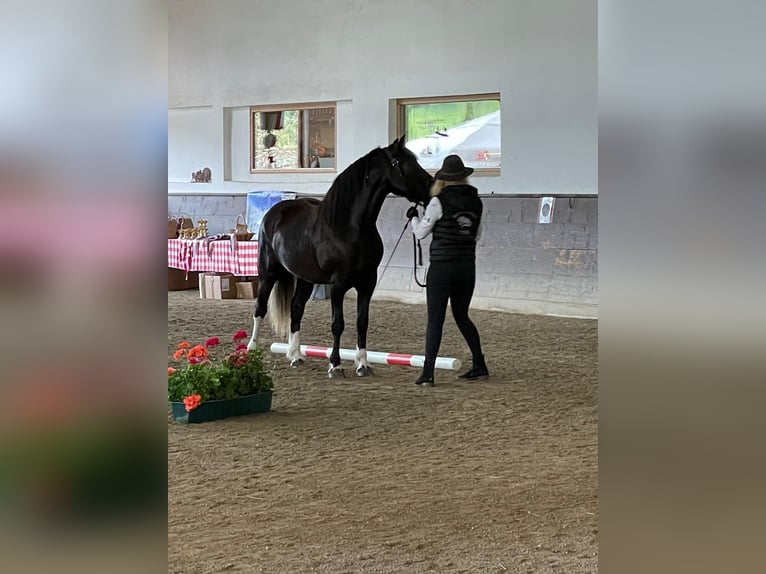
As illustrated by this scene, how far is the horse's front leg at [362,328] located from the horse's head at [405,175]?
2.62 ft

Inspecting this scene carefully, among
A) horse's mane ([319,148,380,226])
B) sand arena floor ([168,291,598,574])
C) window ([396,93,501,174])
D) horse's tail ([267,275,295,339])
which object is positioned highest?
window ([396,93,501,174])

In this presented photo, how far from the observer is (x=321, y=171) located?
13586mm

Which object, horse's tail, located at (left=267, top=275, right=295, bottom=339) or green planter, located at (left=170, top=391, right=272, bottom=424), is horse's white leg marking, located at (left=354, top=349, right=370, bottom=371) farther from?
green planter, located at (left=170, top=391, right=272, bottom=424)

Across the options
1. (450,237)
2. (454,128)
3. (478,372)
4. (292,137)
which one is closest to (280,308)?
(478,372)

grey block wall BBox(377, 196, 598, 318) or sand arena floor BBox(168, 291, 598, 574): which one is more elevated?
grey block wall BBox(377, 196, 598, 318)

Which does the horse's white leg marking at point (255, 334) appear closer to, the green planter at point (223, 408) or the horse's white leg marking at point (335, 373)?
the horse's white leg marking at point (335, 373)

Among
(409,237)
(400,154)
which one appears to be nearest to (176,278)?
(409,237)

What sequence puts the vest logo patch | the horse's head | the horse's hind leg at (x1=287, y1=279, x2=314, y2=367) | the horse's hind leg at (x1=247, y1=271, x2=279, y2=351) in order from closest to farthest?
the vest logo patch < the horse's head < the horse's hind leg at (x1=287, y1=279, x2=314, y2=367) < the horse's hind leg at (x1=247, y1=271, x2=279, y2=351)

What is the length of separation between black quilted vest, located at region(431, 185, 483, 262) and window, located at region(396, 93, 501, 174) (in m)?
5.39

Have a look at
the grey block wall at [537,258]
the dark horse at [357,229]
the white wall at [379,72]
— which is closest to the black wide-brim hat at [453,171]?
the dark horse at [357,229]

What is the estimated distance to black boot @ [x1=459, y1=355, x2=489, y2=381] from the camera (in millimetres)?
7289

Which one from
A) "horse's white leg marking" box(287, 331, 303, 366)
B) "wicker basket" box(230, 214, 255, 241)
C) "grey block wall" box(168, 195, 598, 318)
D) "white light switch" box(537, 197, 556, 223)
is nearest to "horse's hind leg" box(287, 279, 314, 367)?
"horse's white leg marking" box(287, 331, 303, 366)
